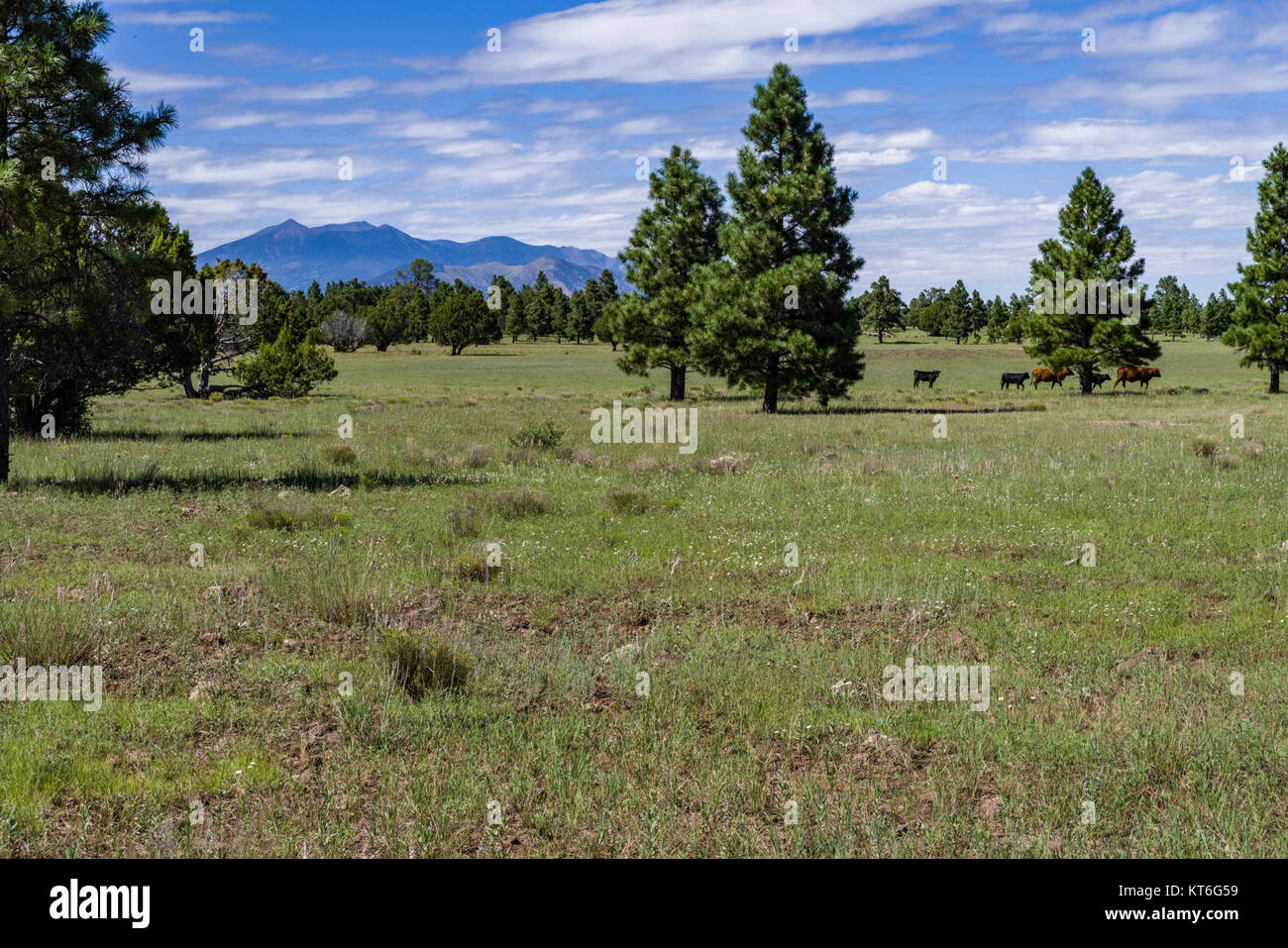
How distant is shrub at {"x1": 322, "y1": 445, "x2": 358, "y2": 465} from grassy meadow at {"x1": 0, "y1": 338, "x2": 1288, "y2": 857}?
178cm

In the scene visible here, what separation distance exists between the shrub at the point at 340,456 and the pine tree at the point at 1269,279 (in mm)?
46417

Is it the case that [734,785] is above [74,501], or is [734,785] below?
below

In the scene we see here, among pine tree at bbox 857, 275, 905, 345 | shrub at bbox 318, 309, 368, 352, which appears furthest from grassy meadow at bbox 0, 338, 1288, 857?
pine tree at bbox 857, 275, 905, 345

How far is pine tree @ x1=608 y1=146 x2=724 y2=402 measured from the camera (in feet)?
137

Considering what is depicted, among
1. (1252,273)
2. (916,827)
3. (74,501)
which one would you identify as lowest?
(916,827)

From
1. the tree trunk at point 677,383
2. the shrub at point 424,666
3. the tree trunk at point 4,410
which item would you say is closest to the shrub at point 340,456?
the tree trunk at point 4,410

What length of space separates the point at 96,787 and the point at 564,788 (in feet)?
8.87

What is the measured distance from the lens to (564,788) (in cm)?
542

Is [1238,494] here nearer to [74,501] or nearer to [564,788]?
[564,788]

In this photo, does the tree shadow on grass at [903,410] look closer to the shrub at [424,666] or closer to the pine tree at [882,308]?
the shrub at [424,666]

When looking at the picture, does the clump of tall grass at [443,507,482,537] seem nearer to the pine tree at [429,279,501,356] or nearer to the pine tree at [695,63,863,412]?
the pine tree at [695,63,863,412]

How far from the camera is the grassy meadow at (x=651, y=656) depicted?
5.05 meters

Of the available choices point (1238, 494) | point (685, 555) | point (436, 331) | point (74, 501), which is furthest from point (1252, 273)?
point (436, 331)
